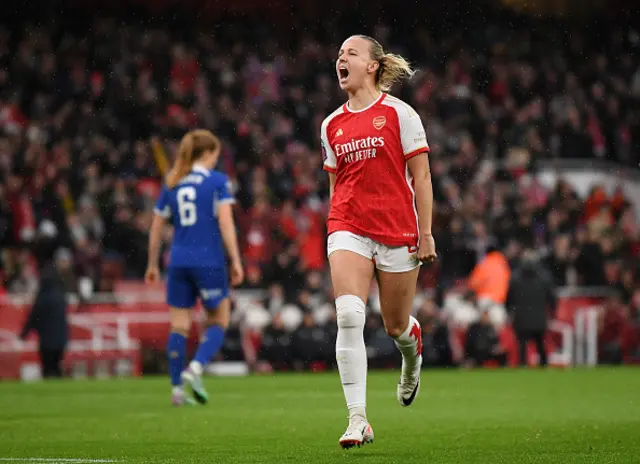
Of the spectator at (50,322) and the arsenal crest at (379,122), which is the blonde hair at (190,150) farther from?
the spectator at (50,322)

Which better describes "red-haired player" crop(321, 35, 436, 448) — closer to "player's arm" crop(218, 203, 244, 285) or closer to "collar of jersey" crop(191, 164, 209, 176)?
"player's arm" crop(218, 203, 244, 285)

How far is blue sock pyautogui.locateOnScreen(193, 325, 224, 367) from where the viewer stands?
12102 millimetres

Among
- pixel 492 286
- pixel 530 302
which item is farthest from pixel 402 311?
pixel 492 286

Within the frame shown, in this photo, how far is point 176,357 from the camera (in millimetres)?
12141

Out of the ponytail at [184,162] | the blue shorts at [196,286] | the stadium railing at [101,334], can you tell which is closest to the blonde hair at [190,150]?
the ponytail at [184,162]

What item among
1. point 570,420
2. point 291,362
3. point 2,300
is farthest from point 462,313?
point 570,420

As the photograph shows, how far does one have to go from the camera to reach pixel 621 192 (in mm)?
25875

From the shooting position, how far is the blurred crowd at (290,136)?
71.3ft

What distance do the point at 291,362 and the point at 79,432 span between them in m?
11.5

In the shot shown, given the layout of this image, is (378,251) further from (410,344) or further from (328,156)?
(410,344)

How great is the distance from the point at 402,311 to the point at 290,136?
726 inches

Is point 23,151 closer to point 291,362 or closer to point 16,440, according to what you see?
point 291,362


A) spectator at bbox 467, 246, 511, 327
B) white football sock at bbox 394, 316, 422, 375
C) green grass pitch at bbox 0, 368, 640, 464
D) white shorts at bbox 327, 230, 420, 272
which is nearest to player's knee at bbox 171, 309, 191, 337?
green grass pitch at bbox 0, 368, 640, 464

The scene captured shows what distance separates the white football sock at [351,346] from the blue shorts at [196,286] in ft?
14.6
